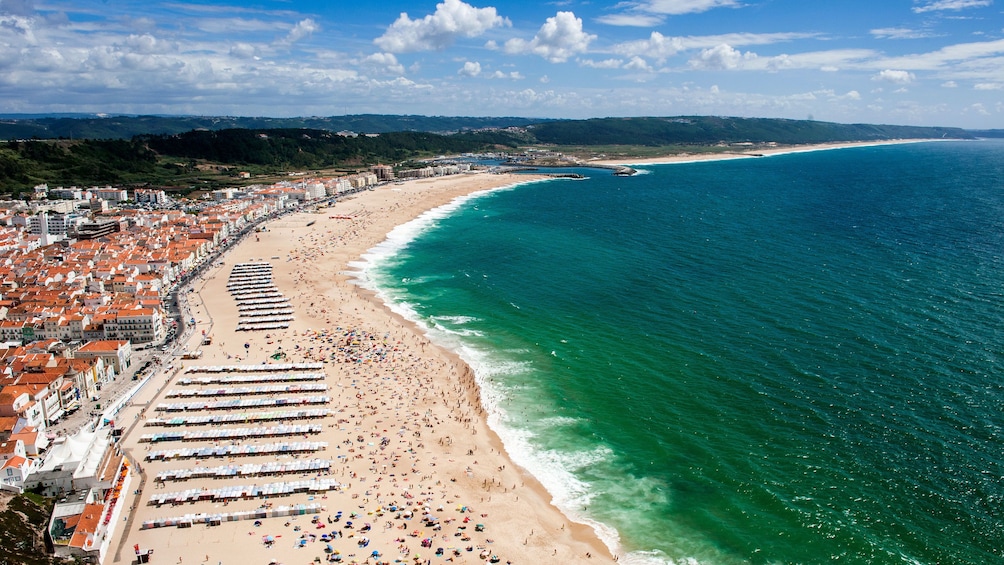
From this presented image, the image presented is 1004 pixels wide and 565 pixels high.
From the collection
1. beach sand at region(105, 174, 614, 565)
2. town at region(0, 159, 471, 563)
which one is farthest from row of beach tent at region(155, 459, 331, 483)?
town at region(0, 159, 471, 563)

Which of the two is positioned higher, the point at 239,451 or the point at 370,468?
the point at 239,451

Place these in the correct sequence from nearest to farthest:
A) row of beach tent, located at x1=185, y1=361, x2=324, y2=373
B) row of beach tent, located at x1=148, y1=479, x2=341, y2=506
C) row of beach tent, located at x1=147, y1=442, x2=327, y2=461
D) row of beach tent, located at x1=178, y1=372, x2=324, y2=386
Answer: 1. row of beach tent, located at x1=148, y1=479, x2=341, y2=506
2. row of beach tent, located at x1=147, y1=442, x2=327, y2=461
3. row of beach tent, located at x1=178, y1=372, x2=324, y2=386
4. row of beach tent, located at x1=185, y1=361, x2=324, y2=373

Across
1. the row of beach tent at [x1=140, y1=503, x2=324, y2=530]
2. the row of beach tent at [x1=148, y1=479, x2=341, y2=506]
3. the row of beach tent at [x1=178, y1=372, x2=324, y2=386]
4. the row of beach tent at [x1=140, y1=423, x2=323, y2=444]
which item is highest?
the row of beach tent at [x1=178, y1=372, x2=324, y2=386]

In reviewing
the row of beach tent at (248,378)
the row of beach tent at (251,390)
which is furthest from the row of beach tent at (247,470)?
the row of beach tent at (248,378)

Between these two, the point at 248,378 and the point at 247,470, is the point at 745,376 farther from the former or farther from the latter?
the point at 248,378

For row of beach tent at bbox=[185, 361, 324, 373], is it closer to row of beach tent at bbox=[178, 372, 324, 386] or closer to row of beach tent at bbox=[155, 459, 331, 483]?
row of beach tent at bbox=[178, 372, 324, 386]

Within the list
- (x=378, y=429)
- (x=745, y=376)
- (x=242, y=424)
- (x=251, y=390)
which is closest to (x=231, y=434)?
(x=242, y=424)
